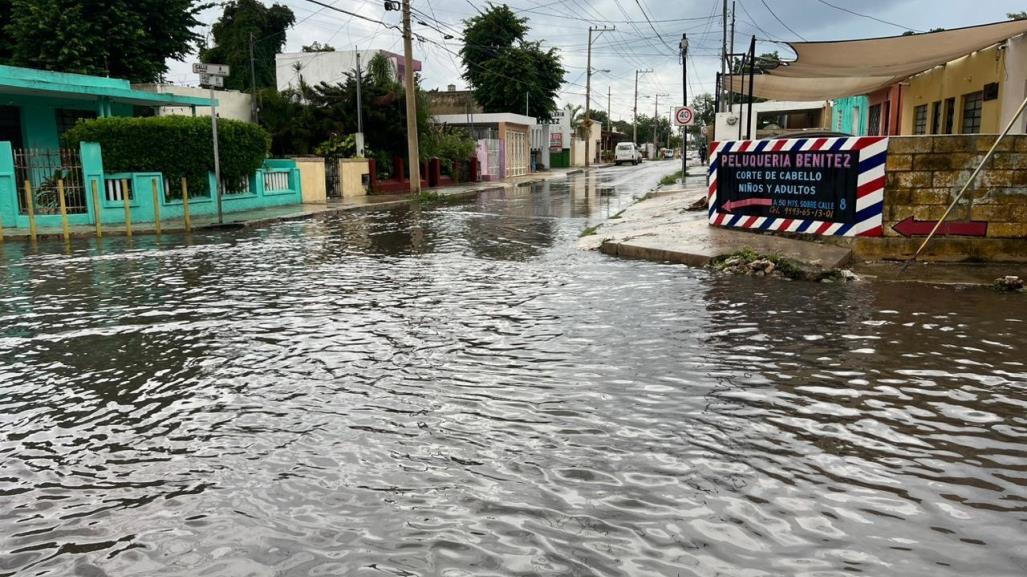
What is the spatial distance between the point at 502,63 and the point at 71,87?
38.7m

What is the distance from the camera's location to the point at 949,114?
1911 cm

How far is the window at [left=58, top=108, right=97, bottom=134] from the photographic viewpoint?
79.8 ft

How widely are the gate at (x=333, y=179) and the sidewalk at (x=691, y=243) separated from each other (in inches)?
636

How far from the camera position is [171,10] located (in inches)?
1227

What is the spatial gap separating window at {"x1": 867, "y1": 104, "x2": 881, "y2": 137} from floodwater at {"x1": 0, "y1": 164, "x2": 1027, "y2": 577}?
69.4 ft

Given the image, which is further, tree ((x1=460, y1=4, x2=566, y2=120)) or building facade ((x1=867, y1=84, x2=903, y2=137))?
tree ((x1=460, y1=4, x2=566, y2=120))

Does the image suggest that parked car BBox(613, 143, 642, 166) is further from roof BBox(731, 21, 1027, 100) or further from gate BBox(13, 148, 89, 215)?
gate BBox(13, 148, 89, 215)

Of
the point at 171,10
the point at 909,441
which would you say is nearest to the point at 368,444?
the point at 909,441

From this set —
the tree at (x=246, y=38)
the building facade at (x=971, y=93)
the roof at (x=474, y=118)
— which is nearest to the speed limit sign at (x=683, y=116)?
the building facade at (x=971, y=93)

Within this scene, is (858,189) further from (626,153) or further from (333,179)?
(626,153)

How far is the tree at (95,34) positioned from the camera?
27.7 m

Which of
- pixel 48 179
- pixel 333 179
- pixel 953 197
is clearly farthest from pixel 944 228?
pixel 333 179

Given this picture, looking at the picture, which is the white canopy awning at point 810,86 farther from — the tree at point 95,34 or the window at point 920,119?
the tree at point 95,34

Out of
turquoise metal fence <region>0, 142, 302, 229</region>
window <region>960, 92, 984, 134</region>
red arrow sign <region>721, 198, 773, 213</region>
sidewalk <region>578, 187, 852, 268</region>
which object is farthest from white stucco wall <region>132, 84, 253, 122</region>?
window <region>960, 92, 984, 134</region>
